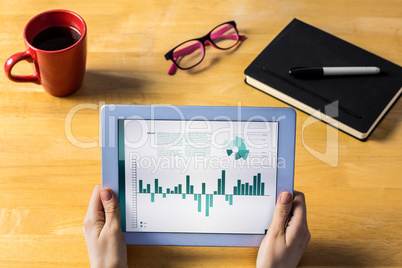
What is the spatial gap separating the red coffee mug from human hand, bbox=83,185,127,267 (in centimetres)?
29

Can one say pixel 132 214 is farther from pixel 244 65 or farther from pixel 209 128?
pixel 244 65

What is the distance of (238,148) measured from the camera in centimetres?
97

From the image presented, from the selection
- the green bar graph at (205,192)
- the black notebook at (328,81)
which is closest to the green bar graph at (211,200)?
the green bar graph at (205,192)

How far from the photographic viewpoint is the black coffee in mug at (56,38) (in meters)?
1.12

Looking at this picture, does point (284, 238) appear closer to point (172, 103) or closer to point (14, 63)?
point (172, 103)

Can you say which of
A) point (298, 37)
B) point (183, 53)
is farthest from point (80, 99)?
point (298, 37)

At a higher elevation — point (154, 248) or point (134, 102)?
point (134, 102)

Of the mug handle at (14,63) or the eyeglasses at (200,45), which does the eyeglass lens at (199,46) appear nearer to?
the eyeglasses at (200,45)

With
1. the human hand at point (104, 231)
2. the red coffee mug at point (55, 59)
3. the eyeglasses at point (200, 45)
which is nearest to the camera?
the human hand at point (104, 231)

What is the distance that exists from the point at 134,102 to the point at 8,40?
36 centimetres

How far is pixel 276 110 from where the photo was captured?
0.95m

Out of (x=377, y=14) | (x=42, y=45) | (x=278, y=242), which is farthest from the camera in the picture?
(x=377, y=14)

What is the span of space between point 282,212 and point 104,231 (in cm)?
31

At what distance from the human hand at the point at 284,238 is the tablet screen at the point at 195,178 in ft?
0.08
